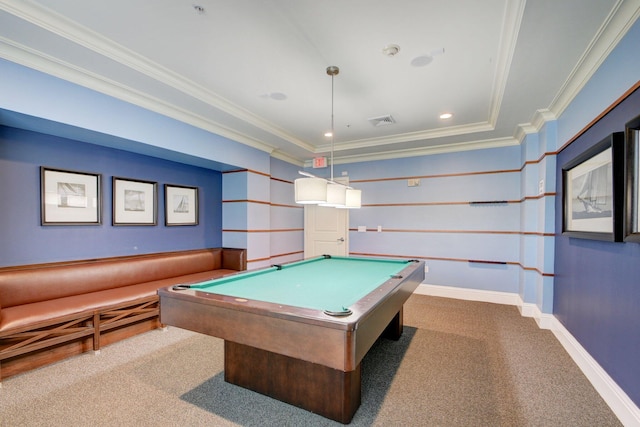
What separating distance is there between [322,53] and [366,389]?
9.16ft

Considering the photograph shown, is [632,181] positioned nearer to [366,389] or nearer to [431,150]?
[366,389]

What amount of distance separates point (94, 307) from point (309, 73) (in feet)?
10.1

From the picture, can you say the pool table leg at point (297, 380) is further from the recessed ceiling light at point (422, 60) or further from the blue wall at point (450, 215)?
the blue wall at point (450, 215)

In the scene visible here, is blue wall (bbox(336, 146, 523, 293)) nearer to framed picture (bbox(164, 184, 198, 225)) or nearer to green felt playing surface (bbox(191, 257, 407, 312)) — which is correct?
green felt playing surface (bbox(191, 257, 407, 312))

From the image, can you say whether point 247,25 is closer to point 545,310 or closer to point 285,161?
point 285,161

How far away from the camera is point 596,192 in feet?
7.50

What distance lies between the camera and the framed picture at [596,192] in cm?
192

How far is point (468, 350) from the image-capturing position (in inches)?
111

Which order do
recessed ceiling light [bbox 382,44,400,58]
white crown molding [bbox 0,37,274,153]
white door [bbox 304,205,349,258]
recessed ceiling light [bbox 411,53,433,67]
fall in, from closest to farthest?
white crown molding [bbox 0,37,274,153] → recessed ceiling light [bbox 382,44,400,58] → recessed ceiling light [bbox 411,53,433,67] → white door [bbox 304,205,349,258]

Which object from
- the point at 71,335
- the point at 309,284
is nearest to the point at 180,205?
the point at 71,335

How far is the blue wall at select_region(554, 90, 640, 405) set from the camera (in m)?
1.80

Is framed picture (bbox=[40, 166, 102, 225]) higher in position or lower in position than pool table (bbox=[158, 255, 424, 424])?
higher

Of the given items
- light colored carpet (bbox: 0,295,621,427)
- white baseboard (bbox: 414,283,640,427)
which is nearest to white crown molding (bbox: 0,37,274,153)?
light colored carpet (bbox: 0,295,621,427)

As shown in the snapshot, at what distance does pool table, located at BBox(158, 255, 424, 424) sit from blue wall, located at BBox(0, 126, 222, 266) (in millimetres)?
2073
